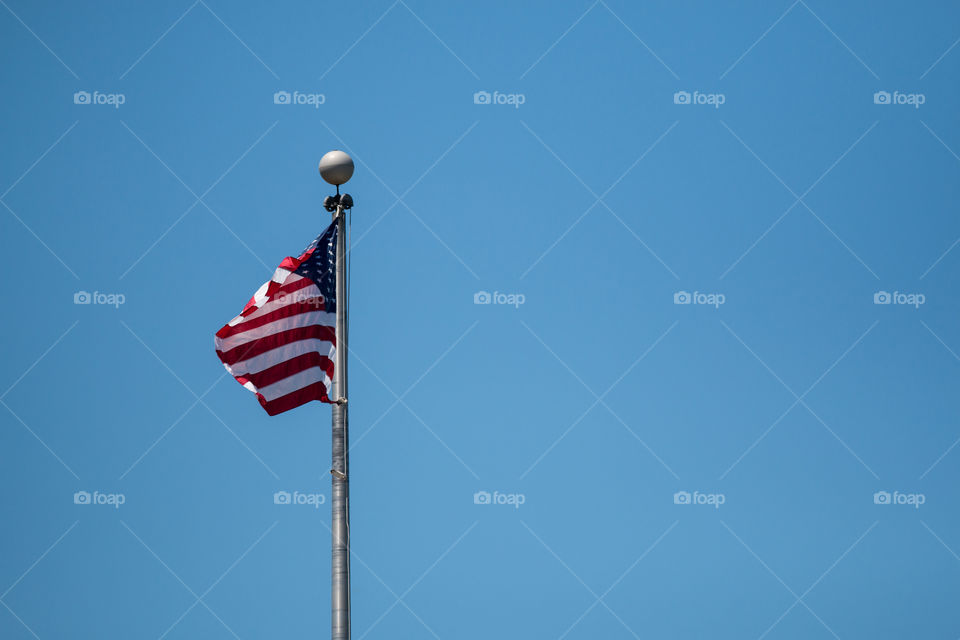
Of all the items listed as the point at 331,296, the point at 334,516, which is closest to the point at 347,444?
the point at 334,516

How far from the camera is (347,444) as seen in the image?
70.1 feet

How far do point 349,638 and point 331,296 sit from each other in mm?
5388

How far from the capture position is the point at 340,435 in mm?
21375

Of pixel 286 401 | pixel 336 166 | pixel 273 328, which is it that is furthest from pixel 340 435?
pixel 336 166

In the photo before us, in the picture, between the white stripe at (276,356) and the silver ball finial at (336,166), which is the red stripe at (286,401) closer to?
the white stripe at (276,356)

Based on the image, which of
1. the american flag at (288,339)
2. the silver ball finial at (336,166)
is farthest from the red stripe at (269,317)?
the silver ball finial at (336,166)

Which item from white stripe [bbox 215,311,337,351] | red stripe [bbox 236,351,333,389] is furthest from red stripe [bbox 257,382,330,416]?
white stripe [bbox 215,311,337,351]

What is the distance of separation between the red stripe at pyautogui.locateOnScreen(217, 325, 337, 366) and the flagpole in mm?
553

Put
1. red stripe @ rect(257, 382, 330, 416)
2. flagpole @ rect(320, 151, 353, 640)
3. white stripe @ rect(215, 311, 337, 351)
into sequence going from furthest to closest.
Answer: white stripe @ rect(215, 311, 337, 351) → red stripe @ rect(257, 382, 330, 416) → flagpole @ rect(320, 151, 353, 640)

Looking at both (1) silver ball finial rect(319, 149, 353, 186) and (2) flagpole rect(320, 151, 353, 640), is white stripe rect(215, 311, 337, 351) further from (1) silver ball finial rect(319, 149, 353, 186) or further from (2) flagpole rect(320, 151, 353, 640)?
(1) silver ball finial rect(319, 149, 353, 186)

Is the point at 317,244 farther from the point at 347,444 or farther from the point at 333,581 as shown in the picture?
the point at 333,581

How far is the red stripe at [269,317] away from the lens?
2209 cm

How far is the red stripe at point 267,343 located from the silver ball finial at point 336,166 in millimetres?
2383

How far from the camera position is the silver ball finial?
70.6 feet
